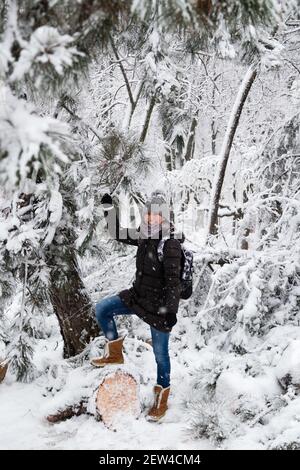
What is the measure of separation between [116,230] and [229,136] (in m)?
3.35

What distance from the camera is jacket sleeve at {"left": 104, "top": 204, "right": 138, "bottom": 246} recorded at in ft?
14.5

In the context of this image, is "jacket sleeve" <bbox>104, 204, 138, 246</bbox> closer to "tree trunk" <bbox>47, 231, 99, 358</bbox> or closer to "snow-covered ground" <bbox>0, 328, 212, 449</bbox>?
"tree trunk" <bbox>47, 231, 99, 358</bbox>

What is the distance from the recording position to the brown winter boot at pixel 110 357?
4590 millimetres

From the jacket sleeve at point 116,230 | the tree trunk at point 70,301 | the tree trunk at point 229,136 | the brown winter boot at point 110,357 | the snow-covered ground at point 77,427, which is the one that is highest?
the tree trunk at point 229,136

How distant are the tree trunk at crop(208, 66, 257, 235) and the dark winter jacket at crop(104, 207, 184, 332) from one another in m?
3.27

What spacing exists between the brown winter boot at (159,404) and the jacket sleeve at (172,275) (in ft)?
3.09

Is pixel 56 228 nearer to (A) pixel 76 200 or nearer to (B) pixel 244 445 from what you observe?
(A) pixel 76 200

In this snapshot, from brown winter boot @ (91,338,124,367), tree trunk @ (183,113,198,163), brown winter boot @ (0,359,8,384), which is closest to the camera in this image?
brown winter boot @ (91,338,124,367)

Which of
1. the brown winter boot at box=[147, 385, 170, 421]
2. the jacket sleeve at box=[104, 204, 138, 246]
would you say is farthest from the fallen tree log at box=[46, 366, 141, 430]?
the jacket sleeve at box=[104, 204, 138, 246]

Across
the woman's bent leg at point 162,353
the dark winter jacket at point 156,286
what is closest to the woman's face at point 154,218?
the dark winter jacket at point 156,286

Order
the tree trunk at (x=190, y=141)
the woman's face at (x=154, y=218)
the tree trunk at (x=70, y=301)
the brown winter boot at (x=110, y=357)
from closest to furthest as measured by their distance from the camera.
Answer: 1. the woman's face at (x=154, y=218)
2. the brown winter boot at (x=110, y=357)
3. the tree trunk at (x=70, y=301)
4. the tree trunk at (x=190, y=141)

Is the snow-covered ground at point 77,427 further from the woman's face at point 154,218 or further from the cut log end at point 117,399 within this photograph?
the woman's face at point 154,218

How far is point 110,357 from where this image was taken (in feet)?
15.2
